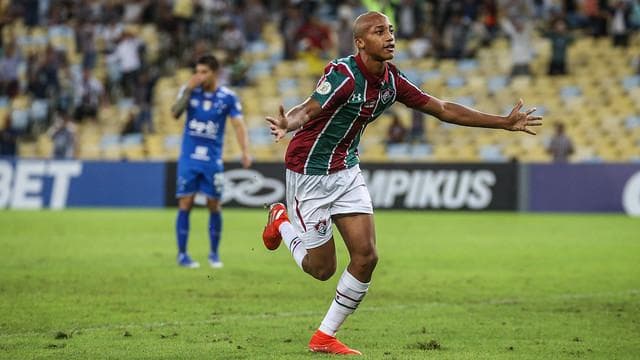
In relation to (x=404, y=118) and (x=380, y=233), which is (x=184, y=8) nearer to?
(x=404, y=118)

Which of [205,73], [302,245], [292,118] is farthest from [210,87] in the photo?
[292,118]

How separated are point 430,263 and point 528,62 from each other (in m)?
17.3

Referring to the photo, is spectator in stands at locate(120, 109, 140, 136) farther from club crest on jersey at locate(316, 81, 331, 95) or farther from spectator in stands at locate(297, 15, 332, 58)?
club crest on jersey at locate(316, 81, 331, 95)

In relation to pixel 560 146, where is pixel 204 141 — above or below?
above

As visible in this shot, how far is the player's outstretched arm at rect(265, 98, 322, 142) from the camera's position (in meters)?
8.52

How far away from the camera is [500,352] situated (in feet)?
31.5

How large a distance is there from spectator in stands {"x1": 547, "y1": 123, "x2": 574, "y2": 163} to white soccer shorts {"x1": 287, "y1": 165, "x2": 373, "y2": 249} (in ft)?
68.1

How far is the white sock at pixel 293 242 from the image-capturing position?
33.2ft

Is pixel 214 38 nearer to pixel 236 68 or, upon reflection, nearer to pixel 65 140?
pixel 236 68

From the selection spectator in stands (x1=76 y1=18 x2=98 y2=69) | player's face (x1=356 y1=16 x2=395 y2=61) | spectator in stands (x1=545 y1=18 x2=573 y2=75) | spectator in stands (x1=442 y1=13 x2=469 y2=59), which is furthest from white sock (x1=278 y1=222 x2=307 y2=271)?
spectator in stands (x1=76 y1=18 x2=98 y2=69)

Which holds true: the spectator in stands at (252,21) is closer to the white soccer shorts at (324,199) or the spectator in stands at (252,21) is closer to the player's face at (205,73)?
the player's face at (205,73)

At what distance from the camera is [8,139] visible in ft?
109

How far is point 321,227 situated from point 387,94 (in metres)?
1.13

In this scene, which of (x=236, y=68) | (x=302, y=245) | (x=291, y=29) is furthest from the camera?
(x=291, y=29)
